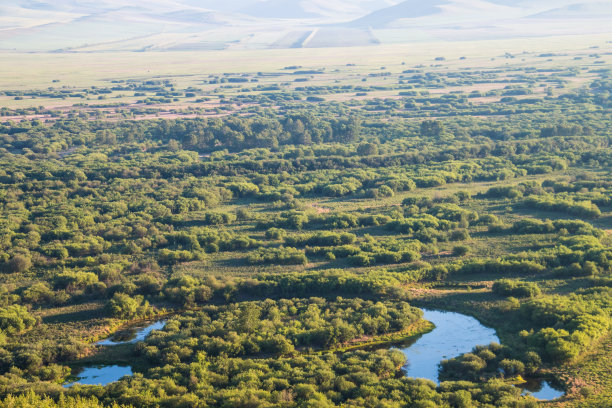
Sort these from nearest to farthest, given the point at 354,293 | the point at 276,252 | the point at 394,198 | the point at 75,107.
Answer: the point at 354,293, the point at 276,252, the point at 394,198, the point at 75,107

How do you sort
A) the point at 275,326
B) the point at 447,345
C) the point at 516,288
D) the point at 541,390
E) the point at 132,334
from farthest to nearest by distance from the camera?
the point at 516,288, the point at 132,334, the point at 275,326, the point at 447,345, the point at 541,390

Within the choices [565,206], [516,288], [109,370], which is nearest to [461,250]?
[516,288]

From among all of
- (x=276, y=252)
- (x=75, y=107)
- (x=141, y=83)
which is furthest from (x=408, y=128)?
(x=141, y=83)

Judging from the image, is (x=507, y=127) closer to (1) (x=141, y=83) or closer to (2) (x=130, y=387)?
(2) (x=130, y=387)

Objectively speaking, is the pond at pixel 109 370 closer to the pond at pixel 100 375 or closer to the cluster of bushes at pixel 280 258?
the pond at pixel 100 375

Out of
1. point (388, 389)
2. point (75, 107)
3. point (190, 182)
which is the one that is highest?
point (75, 107)

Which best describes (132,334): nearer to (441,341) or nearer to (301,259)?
(301,259)
